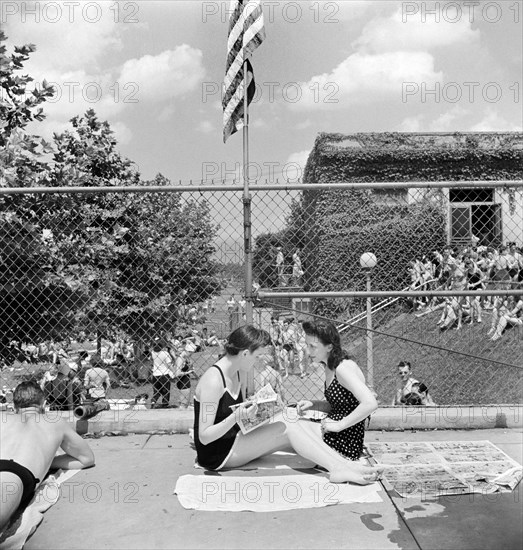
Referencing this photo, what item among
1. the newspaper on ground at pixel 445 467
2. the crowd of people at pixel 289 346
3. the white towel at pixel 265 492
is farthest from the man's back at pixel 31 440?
the crowd of people at pixel 289 346

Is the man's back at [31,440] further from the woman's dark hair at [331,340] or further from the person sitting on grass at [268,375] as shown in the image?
the person sitting on grass at [268,375]

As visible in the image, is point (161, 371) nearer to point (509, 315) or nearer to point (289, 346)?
point (289, 346)

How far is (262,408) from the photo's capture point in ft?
13.9

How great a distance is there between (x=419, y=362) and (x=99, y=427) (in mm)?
11299

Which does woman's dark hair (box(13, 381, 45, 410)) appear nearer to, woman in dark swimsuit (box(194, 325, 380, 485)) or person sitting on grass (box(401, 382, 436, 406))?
woman in dark swimsuit (box(194, 325, 380, 485))

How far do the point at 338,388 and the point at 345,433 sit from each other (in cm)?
33

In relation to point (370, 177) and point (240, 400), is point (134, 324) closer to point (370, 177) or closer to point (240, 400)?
point (240, 400)

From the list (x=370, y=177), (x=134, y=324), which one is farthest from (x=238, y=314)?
(x=370, y=177)

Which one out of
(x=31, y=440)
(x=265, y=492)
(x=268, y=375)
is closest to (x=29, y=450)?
(x=31, y=440)

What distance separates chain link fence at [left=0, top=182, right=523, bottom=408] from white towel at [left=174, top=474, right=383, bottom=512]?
1.39 metres

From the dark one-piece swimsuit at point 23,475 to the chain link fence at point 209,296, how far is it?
229cm

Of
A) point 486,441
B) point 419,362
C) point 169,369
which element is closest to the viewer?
point 486,441

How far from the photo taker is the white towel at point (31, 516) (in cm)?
312

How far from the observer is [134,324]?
13.4 metres
